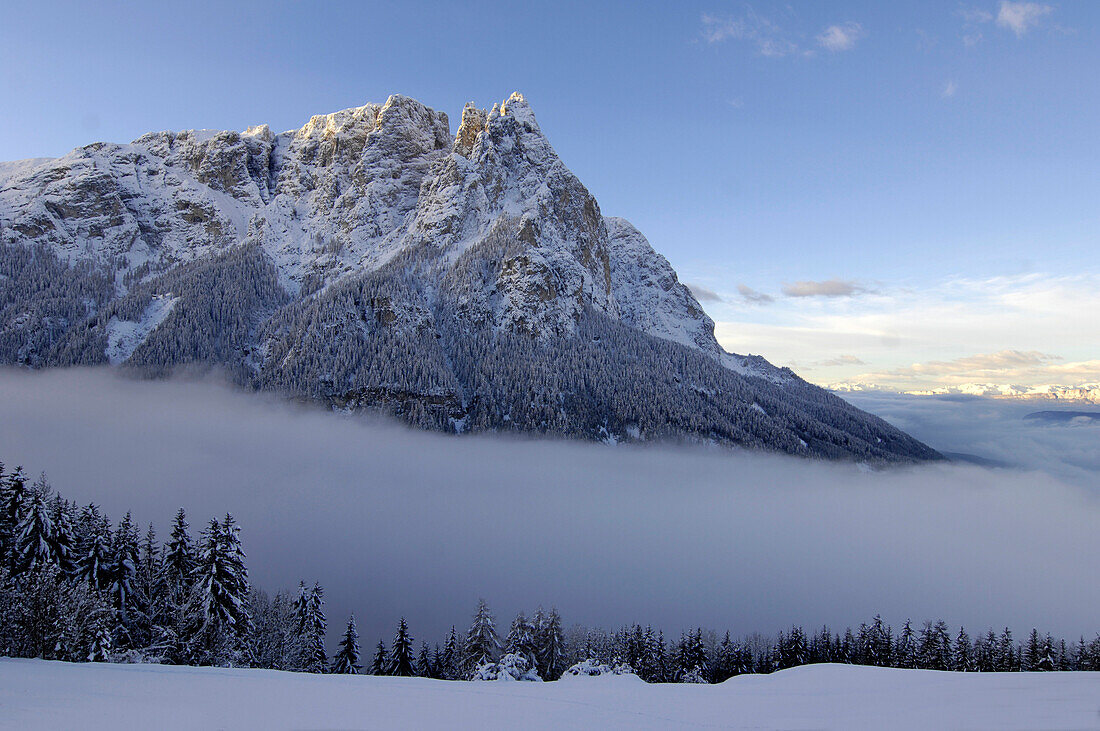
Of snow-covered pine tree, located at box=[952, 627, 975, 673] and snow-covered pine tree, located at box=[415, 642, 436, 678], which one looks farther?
snow-covered pine tree, located at box=[415, 642, 436, 678]

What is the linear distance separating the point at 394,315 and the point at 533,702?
147965 millimetres

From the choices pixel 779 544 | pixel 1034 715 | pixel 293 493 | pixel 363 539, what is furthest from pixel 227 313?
pixel 1034 715

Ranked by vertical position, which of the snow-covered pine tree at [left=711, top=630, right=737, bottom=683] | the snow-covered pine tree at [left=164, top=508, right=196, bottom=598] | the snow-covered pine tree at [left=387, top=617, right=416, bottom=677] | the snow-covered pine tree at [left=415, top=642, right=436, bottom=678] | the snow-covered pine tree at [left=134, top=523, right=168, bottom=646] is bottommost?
the snow-covered pine tree at [left=711, top=630, right=737, bottom=683]

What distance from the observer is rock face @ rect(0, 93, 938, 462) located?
153125mm

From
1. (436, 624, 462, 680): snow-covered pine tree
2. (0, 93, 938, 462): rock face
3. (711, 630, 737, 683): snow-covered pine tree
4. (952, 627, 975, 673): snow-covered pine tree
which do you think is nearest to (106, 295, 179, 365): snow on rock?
(0, 93, 938, 462): rock face

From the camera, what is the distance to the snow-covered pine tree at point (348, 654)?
141 ft

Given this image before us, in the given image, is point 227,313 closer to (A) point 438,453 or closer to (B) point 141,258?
(B) point 141,258

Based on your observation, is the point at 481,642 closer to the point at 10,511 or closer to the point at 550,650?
the point at 550,650

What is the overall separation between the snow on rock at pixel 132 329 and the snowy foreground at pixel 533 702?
175315 millimetres

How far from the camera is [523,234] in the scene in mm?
177375

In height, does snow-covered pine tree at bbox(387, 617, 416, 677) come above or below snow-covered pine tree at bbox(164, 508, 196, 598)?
below

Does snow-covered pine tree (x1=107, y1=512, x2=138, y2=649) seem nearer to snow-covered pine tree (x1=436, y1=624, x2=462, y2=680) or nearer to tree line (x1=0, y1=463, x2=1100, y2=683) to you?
tree line (x1=0, y1=463, x2=1100, y2=683)

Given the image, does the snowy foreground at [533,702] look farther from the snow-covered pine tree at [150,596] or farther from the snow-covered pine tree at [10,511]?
the snow-covered pine tree at [150,596]

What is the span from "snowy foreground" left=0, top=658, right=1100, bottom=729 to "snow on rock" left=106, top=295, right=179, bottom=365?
175315 mm
